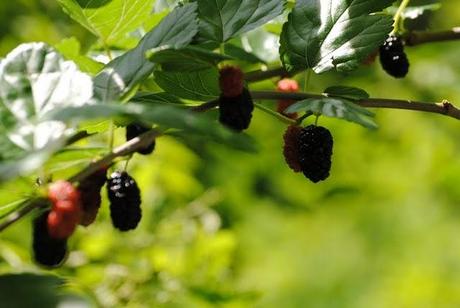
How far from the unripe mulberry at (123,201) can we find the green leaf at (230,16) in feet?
0.58

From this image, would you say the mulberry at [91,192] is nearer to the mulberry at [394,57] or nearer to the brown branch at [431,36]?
the mulberry at [394,57]

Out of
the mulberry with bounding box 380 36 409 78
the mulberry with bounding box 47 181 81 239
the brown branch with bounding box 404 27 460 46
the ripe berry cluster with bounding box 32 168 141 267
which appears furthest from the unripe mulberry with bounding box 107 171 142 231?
the brown branch with bounding box 404 27 460 46

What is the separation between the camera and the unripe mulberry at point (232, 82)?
838mm

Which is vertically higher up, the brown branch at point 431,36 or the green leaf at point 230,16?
the green leaf at point 230,16

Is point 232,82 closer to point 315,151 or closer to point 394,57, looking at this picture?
point 315,151

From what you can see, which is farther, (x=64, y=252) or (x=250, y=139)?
(x=64, y=252)

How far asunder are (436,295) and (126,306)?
2551 mm

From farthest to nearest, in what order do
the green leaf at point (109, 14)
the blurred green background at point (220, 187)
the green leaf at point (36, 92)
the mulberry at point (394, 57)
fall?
the blurred green background at point (220, 187) → the mulberry at point (394, 57) → the green leaf at point (109, 14) → the green leaf at point (36, 92)

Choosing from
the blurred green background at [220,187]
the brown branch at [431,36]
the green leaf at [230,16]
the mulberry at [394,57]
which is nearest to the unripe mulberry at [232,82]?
the green leaf at [230,16]

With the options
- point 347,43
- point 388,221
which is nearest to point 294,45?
point 347,43

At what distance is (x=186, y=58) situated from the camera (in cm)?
84

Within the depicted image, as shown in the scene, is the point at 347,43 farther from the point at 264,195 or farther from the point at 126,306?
the point at 264,195

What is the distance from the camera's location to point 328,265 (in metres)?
5.38

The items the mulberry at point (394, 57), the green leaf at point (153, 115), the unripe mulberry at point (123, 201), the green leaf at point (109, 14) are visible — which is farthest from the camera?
the mulberry at point (394, 57)
